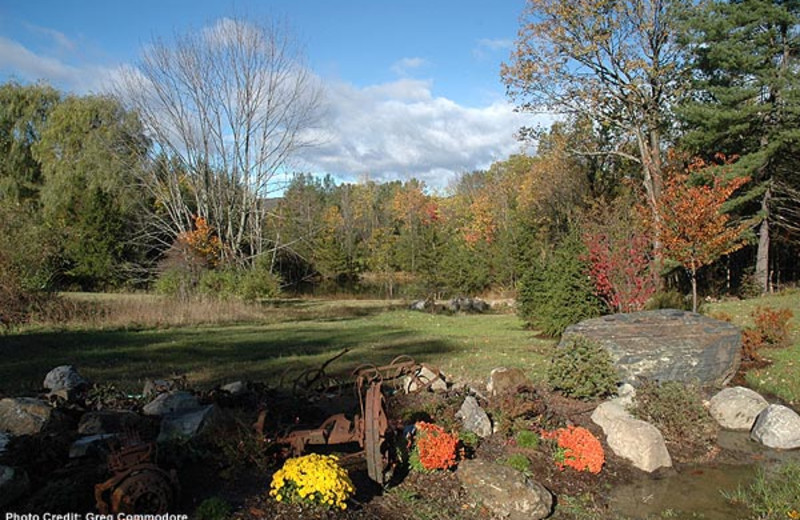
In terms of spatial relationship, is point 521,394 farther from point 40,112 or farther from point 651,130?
point 40,112

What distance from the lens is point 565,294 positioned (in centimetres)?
1295

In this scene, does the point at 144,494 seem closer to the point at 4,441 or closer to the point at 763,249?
the point at 4,441

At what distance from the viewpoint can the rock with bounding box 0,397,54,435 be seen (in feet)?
16.6

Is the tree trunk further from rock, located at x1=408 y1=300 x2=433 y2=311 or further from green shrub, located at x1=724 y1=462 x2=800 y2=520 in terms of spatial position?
green shrub, located at x1=724 y1=462 x2=800 y2=520

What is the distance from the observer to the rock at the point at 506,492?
4621mm

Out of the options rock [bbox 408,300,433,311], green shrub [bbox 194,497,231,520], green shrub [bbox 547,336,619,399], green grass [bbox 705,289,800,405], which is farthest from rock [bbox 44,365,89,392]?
rock [bbox 408,300,433,311]

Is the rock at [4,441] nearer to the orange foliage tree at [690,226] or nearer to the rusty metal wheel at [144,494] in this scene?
the rusty metal wheel at [144,494]

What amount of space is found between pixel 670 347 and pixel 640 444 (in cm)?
273

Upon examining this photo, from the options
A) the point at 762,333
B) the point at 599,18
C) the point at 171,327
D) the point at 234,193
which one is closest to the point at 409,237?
the point at 234,193

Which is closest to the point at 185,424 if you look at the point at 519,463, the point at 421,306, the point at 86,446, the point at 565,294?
the point at 86,446

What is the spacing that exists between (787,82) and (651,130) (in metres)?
4.85

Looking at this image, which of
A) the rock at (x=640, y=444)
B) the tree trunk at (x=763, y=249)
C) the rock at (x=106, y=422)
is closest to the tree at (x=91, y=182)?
the rock at (x=106, y=422)

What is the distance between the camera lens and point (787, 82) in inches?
843

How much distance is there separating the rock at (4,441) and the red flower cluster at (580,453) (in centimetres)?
475
